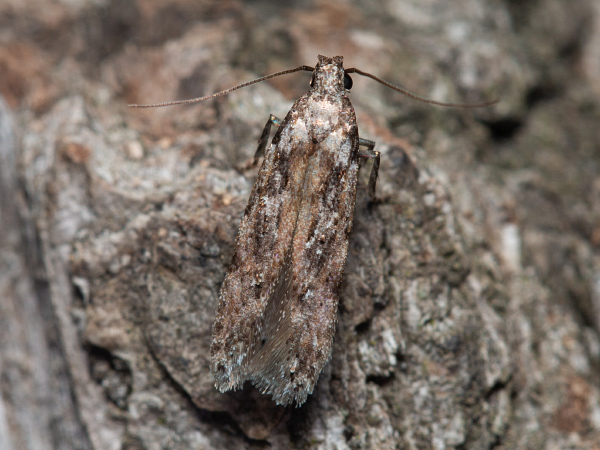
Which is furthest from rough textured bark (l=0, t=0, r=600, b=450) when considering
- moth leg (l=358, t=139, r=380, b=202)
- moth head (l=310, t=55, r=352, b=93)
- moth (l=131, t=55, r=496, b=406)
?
moth head (l=310, t=55, r=352, b=93)

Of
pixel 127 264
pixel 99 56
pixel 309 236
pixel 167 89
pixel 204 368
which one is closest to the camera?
pixel 309 236

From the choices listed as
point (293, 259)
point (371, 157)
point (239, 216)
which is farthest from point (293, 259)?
point (371, 157)

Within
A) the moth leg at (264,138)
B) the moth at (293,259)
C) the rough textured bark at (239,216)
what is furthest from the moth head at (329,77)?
the rough textured bark at (239,216)

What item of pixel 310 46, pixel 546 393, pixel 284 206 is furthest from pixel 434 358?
pixel 310 46

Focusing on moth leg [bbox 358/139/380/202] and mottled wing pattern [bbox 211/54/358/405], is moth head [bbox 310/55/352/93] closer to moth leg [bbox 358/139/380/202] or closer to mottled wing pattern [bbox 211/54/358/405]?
mottled wing pattern [bbox 211/54/358/405]

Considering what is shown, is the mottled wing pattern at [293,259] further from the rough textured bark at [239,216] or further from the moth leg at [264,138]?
the rough textured bark at [239,216]

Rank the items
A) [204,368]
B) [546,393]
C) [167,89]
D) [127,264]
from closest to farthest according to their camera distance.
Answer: [204,368], [127,264], [546,393], [167,89]

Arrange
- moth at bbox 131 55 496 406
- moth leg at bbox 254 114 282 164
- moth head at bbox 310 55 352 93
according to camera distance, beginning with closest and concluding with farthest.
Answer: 1. moth at bbox 131 55 496 406
2. moth head at bbox 310 55 352 93
3. moth leg at bbox 254 114 282 164

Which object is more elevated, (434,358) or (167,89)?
(167,89)

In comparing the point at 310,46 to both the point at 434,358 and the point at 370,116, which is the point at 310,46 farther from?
the point at 434,358
